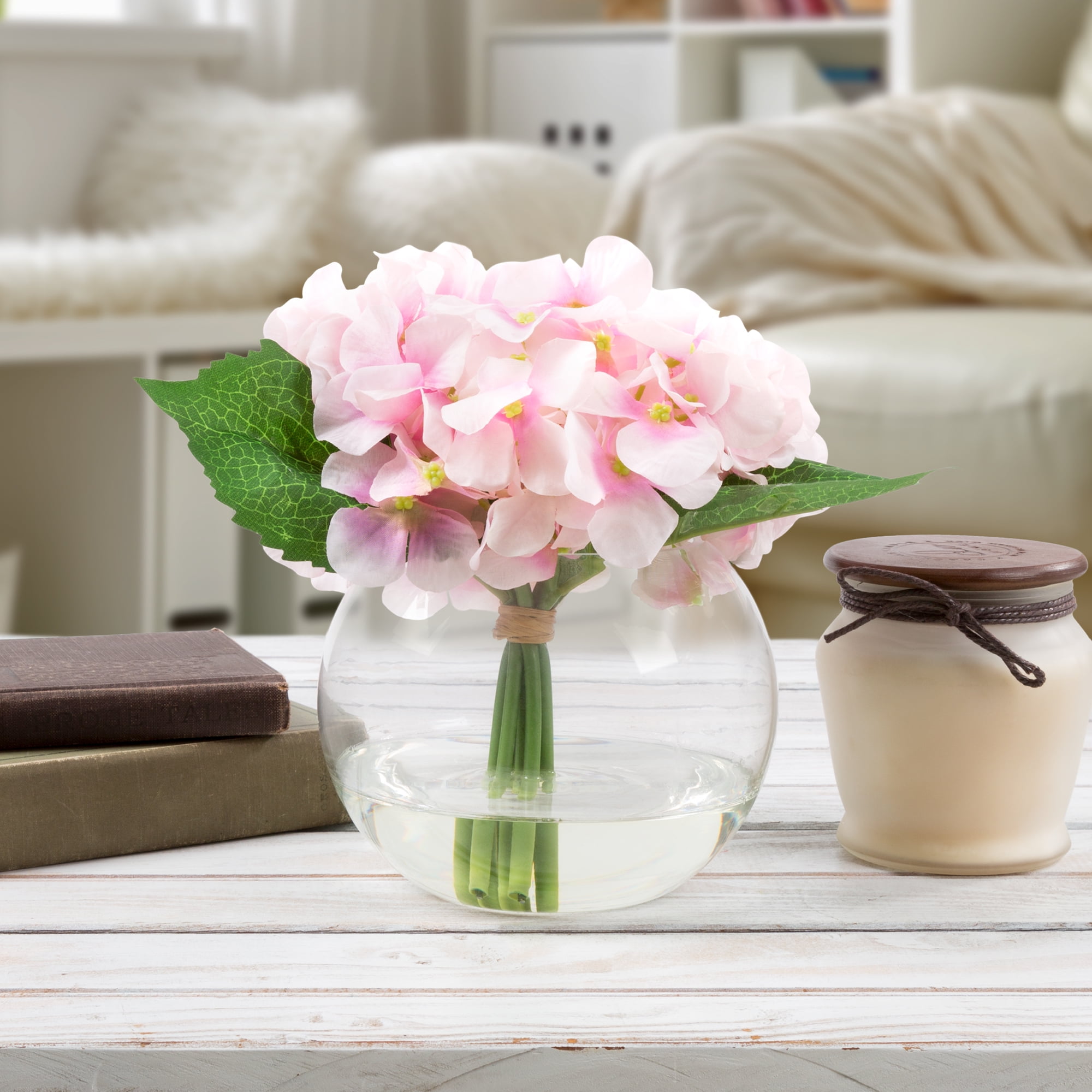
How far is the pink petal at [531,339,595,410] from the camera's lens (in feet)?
1.59

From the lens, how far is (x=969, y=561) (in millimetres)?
582

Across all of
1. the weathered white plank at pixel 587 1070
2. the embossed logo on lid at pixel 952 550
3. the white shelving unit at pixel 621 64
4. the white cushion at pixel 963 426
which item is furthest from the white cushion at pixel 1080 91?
the weathered white plank at pixel 587 1070

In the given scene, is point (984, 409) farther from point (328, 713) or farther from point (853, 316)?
point (328, 713)

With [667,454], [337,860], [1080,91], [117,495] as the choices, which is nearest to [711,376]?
A: [667,454]

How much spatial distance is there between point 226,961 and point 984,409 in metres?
1.16

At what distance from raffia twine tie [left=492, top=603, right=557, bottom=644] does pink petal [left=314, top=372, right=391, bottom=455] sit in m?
0.08

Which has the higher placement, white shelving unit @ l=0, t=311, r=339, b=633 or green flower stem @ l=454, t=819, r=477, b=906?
green flower stem @ l=454, t=819, r=477, b=906

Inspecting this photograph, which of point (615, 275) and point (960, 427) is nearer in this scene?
point (615, 275)

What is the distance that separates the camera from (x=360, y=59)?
3.04 m

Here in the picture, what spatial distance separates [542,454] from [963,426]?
112cm

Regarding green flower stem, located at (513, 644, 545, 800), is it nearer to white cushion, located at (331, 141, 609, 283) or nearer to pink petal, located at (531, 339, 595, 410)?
pink petal, located at (531, 339, 595, 410)

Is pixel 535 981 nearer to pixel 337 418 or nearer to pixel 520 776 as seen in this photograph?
pixel 520 776

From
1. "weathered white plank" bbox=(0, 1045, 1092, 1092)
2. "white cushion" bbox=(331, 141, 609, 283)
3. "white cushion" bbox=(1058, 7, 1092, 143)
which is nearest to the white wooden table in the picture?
"weathered white plank" bbox=(0, 1045, 1092, 1092)

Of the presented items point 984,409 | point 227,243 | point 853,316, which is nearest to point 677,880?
point 984,409
